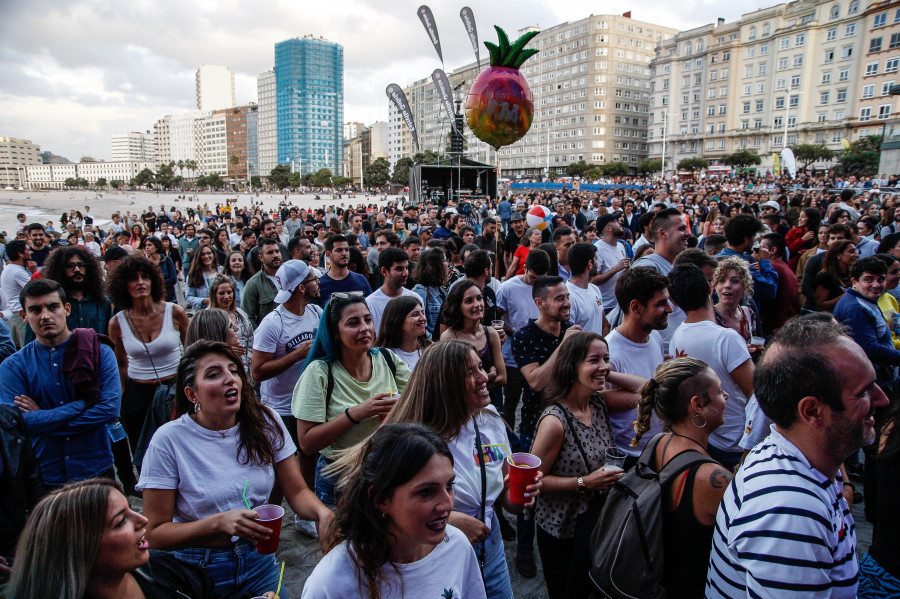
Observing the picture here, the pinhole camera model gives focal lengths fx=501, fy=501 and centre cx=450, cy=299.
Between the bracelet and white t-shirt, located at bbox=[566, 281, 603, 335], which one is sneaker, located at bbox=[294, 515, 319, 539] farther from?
white t-shirt, located at bbox=[566, 281, 603, 335]

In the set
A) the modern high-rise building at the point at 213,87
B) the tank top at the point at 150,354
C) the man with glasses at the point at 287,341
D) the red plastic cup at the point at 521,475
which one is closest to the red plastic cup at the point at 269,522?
the red plastic cup at the point at 521,475

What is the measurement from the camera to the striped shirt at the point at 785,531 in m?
1.32

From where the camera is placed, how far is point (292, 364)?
3797mm

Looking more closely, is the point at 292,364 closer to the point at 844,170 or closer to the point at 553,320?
the point at 553,320

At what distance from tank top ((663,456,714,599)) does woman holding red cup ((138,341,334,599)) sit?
1.31 meters

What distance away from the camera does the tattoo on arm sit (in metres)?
1.76

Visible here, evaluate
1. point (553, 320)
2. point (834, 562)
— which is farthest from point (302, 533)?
point (834, 562)

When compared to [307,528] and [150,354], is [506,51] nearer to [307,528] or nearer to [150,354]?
[150,354]

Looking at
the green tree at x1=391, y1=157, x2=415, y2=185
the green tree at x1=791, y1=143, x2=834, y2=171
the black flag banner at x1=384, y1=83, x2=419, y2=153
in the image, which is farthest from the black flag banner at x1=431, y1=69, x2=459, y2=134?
the green tree at x1=391, y1=157, x2=415, y2=185

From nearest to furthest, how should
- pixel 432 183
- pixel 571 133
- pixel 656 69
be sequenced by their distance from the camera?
1. pixel 432 183
2. pixel 656 69
3. pixel 571 133

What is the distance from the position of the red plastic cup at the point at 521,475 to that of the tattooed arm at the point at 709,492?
58cm

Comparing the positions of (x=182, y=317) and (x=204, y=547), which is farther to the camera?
(x=182, y=317)

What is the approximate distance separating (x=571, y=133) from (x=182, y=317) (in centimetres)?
9826

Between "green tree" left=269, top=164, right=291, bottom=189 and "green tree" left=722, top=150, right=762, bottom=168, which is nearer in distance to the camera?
"green tree" left=722, top=150, right=762, bottom=168
